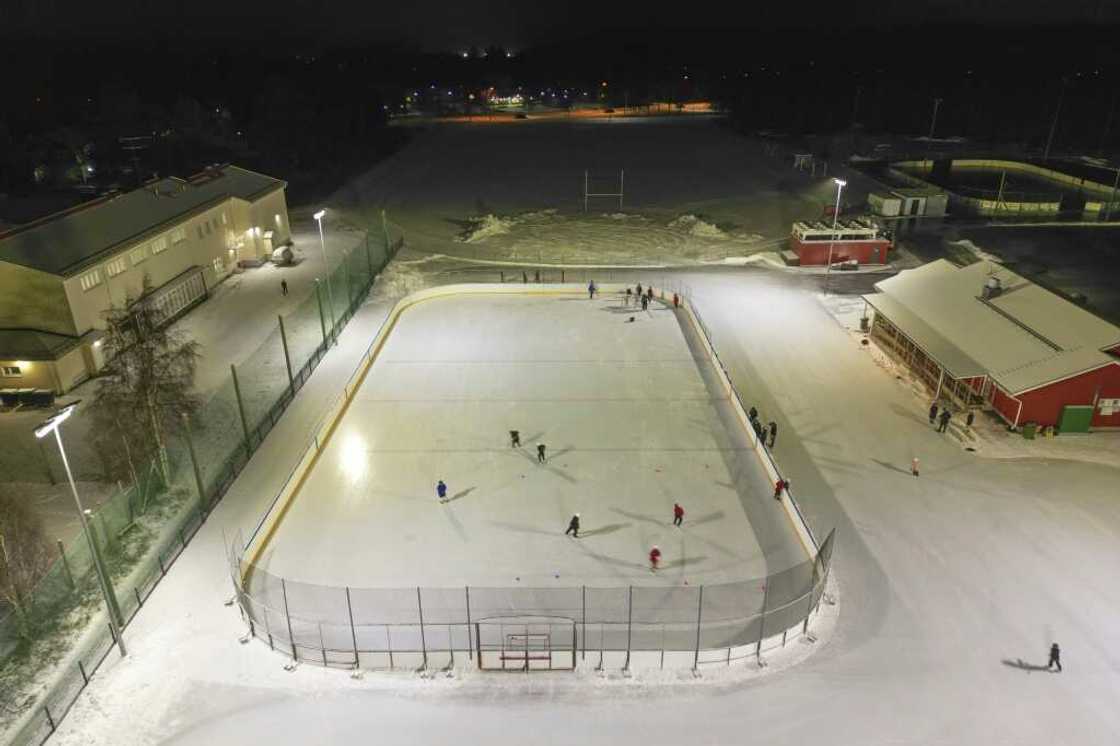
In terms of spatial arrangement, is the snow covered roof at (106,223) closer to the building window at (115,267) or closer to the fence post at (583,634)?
the building window at (115,267)

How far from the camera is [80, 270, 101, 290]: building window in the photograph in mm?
26008

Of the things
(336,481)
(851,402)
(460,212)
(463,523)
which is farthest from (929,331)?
(460,212)

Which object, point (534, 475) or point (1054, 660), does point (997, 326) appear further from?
point (534, 475)

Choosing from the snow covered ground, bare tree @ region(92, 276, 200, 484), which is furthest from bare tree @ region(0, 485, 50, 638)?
bare tree @ region(92, 276, 200, 484)

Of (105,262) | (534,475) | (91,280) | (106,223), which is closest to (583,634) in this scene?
(534,475)

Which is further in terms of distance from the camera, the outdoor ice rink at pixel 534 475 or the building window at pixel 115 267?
the building window at pixel 115 267

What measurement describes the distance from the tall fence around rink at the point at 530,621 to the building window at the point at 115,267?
16.4 metres

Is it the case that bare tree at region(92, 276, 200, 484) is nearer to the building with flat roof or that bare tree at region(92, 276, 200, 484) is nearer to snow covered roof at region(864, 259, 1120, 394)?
the building with flat roof

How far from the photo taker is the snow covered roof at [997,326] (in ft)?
70.9

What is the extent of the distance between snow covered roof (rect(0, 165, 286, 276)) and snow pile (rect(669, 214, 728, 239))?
81.7 feet

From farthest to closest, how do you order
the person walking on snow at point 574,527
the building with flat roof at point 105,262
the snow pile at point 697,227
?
the snow pile at point 697,227 → the building with flat roof at point 105,262 → the person walking on snow at point 574,527

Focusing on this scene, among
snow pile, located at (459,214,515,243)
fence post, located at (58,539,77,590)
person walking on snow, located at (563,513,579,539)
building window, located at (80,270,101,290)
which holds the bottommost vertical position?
person walking on snow, located at (563,513,579,539)

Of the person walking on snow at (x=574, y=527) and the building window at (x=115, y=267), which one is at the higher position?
the building window at (x=115, y=267)

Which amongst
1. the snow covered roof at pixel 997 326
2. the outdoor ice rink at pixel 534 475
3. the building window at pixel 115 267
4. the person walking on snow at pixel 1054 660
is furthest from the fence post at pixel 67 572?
the snow covered roof at pixel 997 326
